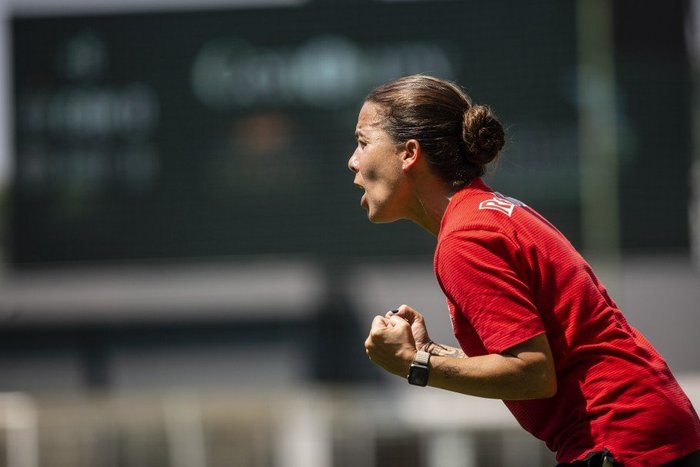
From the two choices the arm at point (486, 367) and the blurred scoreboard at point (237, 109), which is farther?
the blurred scoreboard at point (237, 109)

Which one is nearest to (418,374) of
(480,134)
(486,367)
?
(486,367)

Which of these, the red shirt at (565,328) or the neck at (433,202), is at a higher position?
the neck at (433,202)

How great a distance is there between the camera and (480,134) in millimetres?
2711

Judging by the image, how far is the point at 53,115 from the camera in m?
10.5

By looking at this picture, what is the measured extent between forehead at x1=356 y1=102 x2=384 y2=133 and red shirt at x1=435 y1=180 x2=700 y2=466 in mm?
293

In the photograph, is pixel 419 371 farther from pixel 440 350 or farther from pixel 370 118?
pixel 370 118

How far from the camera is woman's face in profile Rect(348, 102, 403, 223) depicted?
2799 mm

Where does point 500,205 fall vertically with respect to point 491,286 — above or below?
above

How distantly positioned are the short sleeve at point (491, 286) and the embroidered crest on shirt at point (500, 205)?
0.28 ft

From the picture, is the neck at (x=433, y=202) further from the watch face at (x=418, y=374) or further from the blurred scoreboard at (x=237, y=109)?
the blurred scoreboard at (x=237, y=109)

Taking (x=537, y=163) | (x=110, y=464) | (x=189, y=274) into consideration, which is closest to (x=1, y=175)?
(x=189, y=274)

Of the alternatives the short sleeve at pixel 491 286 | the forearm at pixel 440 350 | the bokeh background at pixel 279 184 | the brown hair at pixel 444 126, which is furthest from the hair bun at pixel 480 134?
the bokeh background at pixel 279 184

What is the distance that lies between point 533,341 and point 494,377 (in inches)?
3.9

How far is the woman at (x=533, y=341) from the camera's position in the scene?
2.48m
